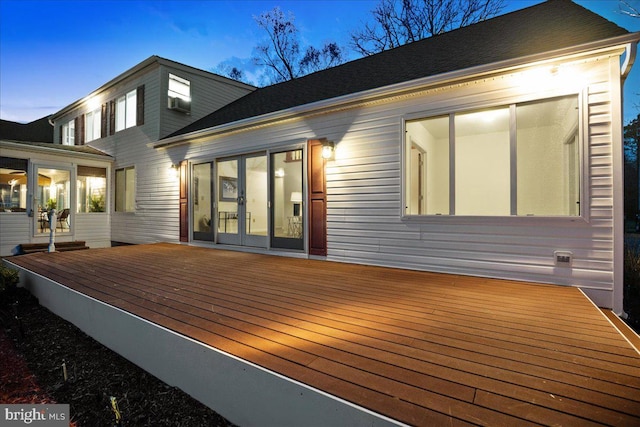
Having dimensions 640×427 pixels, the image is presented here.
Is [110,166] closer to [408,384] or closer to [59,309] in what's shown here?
[59,309]

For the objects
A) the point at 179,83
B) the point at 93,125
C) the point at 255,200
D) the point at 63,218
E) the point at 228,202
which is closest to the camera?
the point at 255,200

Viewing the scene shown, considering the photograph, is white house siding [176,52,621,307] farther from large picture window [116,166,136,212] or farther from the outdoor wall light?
large picture window [116,166,136,212]

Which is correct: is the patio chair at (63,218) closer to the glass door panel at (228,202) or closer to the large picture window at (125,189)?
the large picture window at (125,189)

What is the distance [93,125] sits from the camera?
10852 millimetres

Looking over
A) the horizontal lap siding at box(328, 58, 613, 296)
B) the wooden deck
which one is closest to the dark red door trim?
the horizontal lap siding at box(328, 58, 613, 296)

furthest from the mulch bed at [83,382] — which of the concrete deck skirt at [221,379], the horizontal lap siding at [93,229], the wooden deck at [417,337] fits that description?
the horizontal lap siding at [93,229]

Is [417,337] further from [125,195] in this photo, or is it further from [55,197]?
[55,197]

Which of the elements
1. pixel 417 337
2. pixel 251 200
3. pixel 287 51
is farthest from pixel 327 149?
pixel 287 51

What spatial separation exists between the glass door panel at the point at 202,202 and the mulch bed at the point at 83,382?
3777mm

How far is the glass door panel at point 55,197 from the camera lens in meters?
8.26

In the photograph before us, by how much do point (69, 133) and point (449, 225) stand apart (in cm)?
1428

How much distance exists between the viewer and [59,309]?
12.4 feet

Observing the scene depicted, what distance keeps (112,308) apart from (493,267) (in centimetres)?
415

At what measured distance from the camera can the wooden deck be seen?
1369 mm
